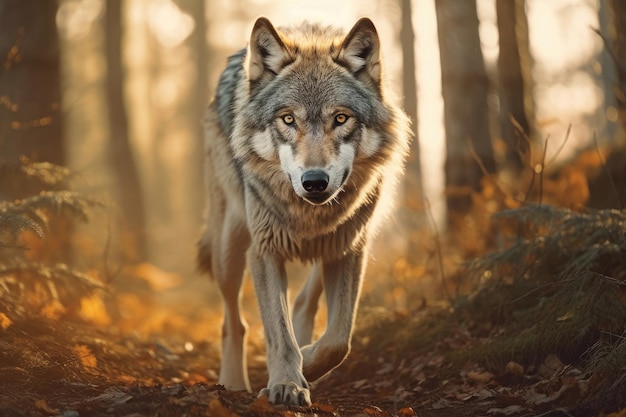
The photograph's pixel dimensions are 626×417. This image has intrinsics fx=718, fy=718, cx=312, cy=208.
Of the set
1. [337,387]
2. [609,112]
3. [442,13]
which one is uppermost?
[442,13]

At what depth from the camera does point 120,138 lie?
14.4m

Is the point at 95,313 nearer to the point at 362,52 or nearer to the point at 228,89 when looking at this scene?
the point at 228,89

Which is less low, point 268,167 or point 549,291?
point 268,167

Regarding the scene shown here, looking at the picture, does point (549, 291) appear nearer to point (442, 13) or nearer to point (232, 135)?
point (232, 135)

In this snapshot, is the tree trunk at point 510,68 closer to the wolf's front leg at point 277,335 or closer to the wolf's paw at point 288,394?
the wolf's front leg at point 277,335

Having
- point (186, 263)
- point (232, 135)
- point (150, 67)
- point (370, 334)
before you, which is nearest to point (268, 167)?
point (232, 135)

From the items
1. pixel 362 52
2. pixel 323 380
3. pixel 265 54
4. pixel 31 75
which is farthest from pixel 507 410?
pixel 31 75

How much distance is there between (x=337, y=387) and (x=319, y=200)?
6.65 feet

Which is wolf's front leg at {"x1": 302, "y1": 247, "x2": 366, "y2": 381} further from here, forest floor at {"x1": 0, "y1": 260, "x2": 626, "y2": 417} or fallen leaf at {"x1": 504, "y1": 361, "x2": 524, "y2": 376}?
fallen leaf at {"x1": 504, "y1": 361, "x2": 524, "y2": 376}

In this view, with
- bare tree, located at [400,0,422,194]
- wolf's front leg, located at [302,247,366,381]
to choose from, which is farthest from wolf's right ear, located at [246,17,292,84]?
bare tree, located at [400,0,422,194]

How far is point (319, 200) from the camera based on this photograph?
161 inches

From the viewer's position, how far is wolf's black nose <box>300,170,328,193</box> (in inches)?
157

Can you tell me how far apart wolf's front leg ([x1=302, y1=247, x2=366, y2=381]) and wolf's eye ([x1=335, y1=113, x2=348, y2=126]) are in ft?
3.21

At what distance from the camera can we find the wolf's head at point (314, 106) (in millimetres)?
4164
